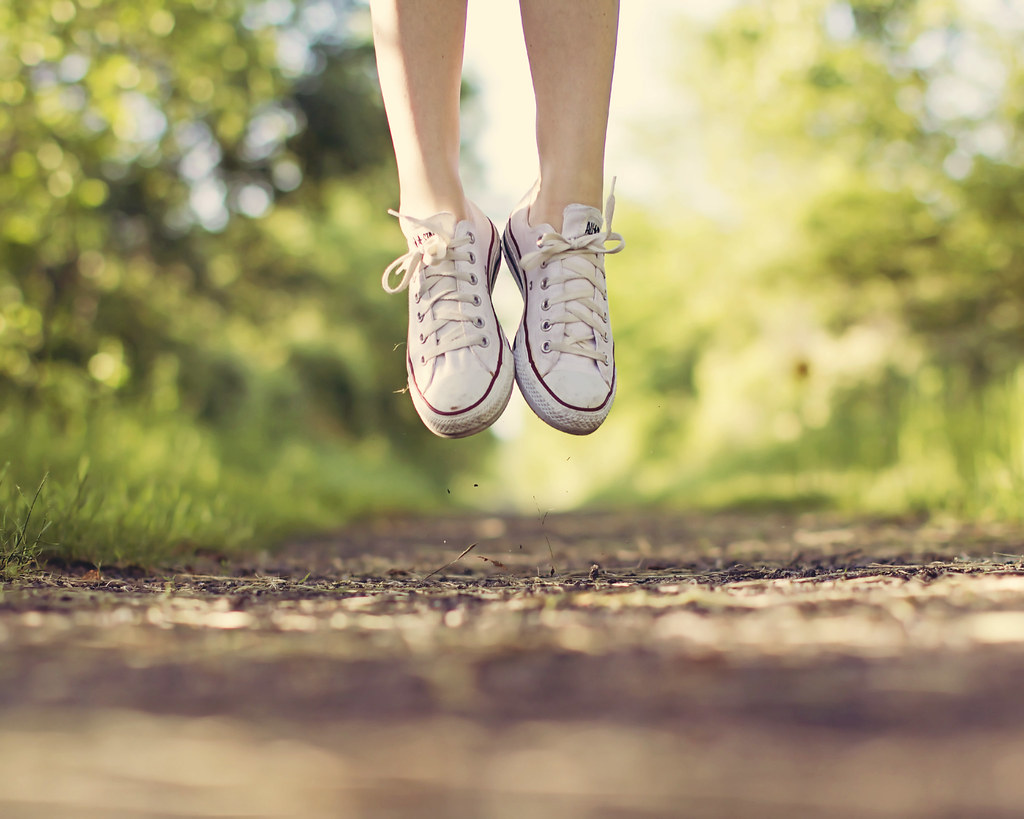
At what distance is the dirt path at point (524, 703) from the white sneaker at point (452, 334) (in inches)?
24.0

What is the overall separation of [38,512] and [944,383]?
630 cm

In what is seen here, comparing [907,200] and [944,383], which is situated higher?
[907,200]

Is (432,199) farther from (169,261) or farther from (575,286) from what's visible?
(169,261)

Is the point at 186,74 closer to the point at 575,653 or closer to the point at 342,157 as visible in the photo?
the point at 342,157

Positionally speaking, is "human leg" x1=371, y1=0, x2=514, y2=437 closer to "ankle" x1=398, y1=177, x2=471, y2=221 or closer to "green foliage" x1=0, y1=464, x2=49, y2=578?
"ankle" x1=398, y1=177, x2=471, y2=221

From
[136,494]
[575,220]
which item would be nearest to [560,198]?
[575,220]

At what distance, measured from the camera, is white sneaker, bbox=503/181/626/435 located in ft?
5.81

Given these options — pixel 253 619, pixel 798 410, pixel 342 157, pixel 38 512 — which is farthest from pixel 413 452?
pixel 253 619

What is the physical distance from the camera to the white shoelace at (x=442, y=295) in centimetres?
176

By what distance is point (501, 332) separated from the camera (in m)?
1.83

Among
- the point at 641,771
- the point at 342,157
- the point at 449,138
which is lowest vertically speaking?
the point at 641,771

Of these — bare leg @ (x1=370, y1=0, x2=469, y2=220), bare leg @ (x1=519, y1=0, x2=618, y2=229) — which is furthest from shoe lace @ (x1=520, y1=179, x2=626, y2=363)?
bare leg @ (x1=370, y1=0, x2=469, y2=220)

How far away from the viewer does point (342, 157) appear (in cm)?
664

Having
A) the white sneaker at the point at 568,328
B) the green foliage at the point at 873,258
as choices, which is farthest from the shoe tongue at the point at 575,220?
the green foliage at the point at 873,258
